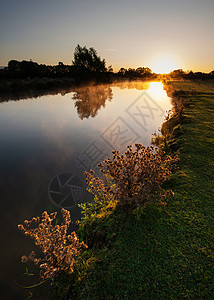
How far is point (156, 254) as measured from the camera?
308 centimetres

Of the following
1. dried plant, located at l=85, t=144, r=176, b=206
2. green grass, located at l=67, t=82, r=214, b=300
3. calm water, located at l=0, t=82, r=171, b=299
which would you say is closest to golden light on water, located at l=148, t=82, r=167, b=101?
calm water, located at l=0, t=82, r=171, b=299

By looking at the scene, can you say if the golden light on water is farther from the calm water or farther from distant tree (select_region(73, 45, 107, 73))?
distant tree (select_region(73, 45, 107, 73))

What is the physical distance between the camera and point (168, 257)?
119 inches

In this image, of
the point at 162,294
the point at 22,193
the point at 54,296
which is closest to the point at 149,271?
the point at 162,294

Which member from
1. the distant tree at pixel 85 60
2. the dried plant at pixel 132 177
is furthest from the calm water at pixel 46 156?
the distant tree at pixel 85 60

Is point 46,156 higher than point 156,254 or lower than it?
lower

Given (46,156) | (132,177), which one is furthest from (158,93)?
(132,177)

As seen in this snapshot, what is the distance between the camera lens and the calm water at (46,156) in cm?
416

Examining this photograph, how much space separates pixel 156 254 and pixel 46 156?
6.99m

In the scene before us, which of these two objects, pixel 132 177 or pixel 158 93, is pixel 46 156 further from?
pixel 158 93

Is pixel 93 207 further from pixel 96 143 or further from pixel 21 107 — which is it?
pixel 21 107

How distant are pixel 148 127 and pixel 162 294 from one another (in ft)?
37.2

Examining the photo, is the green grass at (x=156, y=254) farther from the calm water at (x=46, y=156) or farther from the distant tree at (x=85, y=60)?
the distant tree at (x=85, y=60)

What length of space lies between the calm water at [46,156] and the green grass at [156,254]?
1.56m
